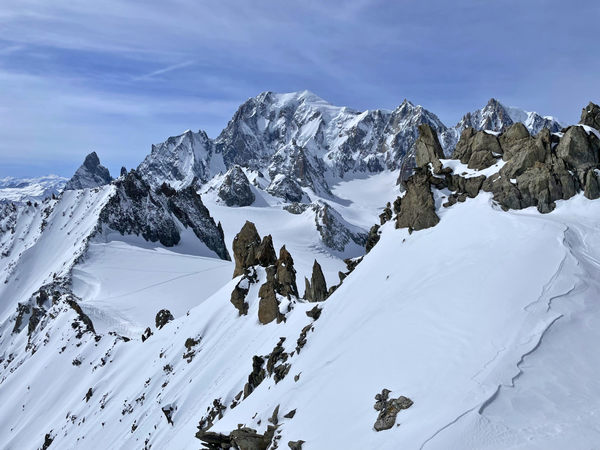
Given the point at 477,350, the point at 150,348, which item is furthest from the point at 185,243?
the point at 477,350

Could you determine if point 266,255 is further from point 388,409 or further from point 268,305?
point 388,409

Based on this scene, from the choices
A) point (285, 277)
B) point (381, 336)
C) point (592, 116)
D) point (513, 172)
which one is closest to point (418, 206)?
point (513, 172)

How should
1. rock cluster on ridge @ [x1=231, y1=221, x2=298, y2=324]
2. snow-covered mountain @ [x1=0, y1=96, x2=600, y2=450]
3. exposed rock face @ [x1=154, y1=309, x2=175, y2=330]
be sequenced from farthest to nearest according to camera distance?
exposed rock face @ [x1=154, y1=309, x2=175, y2=330], rock cluster on ridge @ [x1=231, y1=221, x2=298, y2=324], snow-covered mountain @ [x1=0, y1=96, x2=600, y2=450]

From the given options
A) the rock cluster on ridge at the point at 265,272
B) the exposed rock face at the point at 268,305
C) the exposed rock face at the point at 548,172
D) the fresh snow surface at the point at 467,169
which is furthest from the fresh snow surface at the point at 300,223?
the exposed rock face at the point at 548,172

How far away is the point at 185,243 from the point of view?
220ft

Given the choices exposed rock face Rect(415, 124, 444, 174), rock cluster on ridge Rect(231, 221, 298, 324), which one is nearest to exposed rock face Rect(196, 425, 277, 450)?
rock cluster on ridge Rect(231, 221, 298, 324)

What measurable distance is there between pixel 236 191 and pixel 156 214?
57090 mm

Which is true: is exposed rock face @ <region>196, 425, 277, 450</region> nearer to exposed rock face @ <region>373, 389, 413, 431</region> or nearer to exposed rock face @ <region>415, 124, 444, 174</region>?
exposed rock face @ <region>373, 389, 413, 431</region>


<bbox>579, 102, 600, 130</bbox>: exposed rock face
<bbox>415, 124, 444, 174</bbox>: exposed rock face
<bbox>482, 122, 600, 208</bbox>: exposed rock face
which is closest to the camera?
<bbox>482, 122, 600, 208</bbox>: exposed rock face

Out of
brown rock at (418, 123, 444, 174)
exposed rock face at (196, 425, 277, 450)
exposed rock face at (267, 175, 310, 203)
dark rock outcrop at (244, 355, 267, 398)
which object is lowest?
exposed rock face at (196, 425, 277, 450)

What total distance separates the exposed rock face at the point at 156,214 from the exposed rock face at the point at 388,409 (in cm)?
5815

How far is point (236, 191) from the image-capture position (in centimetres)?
12075

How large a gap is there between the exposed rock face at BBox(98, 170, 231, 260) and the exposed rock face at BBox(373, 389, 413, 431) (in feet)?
191

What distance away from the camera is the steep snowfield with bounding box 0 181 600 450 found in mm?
7105
